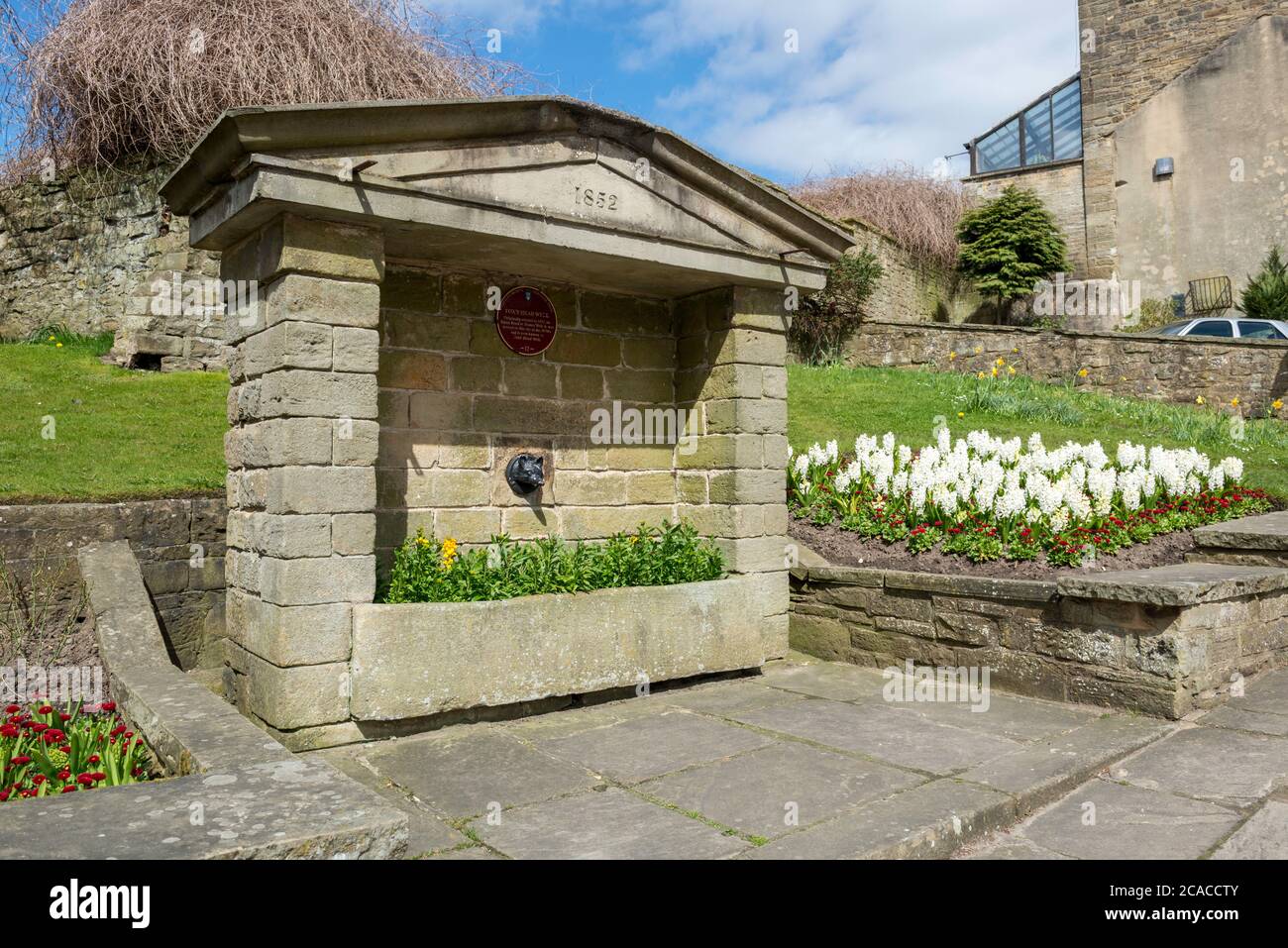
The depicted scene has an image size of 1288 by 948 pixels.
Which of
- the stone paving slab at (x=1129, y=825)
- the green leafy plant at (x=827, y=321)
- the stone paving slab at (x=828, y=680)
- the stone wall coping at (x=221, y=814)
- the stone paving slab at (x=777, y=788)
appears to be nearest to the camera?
the stone wall coping at (x=221, y=814)

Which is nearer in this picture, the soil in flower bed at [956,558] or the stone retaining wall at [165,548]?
the stone retaining wall at [165,548]

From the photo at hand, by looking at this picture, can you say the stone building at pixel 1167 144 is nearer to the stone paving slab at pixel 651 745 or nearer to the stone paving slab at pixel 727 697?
the stone paving slab at pixel 727 697

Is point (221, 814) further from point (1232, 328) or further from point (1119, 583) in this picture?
point (1232, 328)

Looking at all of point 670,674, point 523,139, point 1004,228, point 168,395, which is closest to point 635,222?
point 523,139

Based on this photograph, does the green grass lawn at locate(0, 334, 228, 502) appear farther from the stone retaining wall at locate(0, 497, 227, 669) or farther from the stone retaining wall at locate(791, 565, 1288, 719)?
the stone retaining wall at locate(791, 565, 1288, 719)

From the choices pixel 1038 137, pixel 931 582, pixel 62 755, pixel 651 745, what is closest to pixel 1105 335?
pixel 931 582

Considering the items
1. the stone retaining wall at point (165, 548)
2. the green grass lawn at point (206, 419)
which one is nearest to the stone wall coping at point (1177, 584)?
the green grass lawn at point (206, 419)

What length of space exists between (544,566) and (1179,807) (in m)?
3.41

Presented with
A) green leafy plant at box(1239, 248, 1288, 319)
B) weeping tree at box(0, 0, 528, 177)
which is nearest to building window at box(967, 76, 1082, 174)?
green leafy plant at box(1239, 248, 1288, 319)

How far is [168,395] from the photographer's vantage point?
9125 millimetres

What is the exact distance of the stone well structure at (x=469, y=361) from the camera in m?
4.62

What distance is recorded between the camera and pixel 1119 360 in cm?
1493

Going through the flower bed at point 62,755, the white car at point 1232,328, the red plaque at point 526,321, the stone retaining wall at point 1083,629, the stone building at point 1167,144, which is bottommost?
the flower bed at point 62,755

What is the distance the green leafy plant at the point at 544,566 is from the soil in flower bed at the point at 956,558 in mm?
1252
